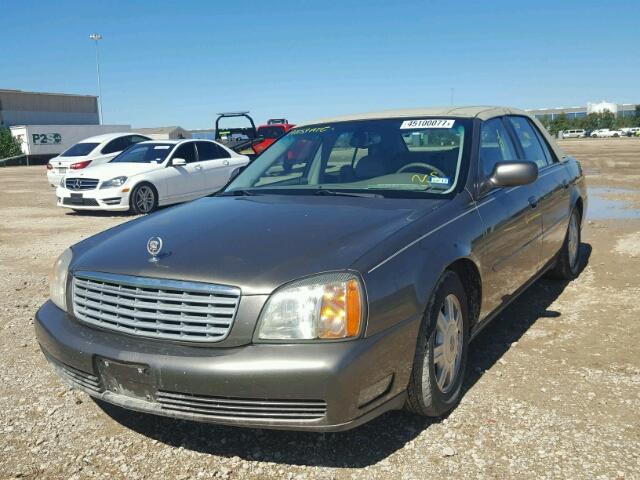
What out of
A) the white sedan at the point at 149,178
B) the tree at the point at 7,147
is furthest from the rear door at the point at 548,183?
the tree at the point at 7,147

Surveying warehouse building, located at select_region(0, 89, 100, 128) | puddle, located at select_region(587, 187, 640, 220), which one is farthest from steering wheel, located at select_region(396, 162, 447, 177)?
warehouse building, located at select_region(0, 89, 100, 128)

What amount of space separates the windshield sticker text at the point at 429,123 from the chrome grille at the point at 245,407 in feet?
7.36

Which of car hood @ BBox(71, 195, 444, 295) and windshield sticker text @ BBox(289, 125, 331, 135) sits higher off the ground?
windshield sticker text @ BBox(289, 125, 331, 135)

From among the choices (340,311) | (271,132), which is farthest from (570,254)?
(271,132)

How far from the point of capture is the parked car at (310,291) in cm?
252

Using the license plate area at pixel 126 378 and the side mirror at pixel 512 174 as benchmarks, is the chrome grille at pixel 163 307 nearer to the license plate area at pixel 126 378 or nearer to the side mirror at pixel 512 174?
the license plate area at pixel 126 378

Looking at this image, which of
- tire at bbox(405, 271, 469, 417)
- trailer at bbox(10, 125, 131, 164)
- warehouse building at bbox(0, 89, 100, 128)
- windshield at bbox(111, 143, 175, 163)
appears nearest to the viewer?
tire at bbox(405, 271, 469, 417)

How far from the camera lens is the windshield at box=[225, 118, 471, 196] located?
3.82m

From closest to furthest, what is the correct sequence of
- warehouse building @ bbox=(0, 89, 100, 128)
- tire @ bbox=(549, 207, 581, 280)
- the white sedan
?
tire @ bbox=(549, 207, 581, 280) < the white sedan < warehouse building @ bbox=(0, 89, 100, 128)

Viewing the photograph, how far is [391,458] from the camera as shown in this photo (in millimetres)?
2867

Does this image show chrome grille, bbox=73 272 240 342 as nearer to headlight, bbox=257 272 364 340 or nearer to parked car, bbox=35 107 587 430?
parked car, bbox=35 107 587 430

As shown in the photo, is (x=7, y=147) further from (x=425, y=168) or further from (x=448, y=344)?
(x=448, y=344)

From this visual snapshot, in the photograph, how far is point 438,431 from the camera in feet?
10.1

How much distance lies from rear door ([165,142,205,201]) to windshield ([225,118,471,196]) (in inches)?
328
